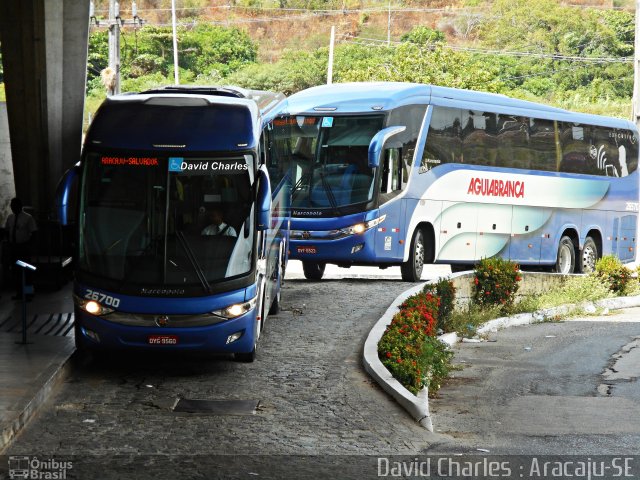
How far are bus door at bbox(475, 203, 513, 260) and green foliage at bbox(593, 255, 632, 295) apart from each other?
7.27 feet

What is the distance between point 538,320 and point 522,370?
248 inches

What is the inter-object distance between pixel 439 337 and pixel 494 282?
3.74 meters

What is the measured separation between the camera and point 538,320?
2181 cm

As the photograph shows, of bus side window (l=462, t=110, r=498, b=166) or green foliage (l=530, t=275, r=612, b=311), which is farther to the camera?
bus side window (l=462, t=110, r=498, b=166)

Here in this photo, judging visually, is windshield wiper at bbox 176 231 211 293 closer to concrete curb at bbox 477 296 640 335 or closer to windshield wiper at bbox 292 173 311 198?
concrete curb at bbox 477 296 640 335

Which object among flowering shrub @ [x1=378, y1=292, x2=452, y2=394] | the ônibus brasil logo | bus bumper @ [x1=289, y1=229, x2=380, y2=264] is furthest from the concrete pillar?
the ônibus brasil logo

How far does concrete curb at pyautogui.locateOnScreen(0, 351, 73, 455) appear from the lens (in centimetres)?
973

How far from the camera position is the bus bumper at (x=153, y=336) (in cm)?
1262

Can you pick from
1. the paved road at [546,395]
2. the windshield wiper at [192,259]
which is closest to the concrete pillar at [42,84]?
the windshield wiper at [192,259]

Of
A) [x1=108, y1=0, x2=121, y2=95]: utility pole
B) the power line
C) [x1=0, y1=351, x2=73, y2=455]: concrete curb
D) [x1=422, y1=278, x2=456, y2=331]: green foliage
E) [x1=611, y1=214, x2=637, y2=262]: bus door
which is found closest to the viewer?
[x1=0, y1=351, x2=73, y2=455]: concrete curb

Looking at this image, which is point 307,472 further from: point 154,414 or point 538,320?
point 538,320

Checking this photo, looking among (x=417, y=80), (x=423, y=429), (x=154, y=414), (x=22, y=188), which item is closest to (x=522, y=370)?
(x=423, y=429)

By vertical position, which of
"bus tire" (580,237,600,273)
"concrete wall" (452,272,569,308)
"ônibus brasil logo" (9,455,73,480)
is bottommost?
"bus tire" (580,237,600,273)

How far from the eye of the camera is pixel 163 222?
1280cm
